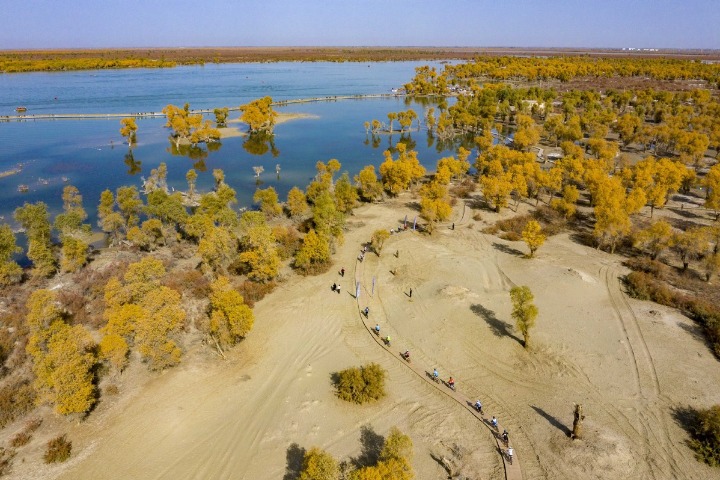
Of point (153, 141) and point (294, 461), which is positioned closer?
point (294, 461)

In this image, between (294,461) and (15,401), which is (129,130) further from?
(294,461)

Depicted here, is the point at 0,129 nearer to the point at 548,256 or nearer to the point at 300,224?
the point at 300,224

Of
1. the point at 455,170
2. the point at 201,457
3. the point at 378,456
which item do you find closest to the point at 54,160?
the point at 455,170

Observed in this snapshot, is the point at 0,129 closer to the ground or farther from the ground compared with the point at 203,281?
farther from the ground

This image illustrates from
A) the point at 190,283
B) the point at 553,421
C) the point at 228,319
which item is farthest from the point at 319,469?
the point at 190,283

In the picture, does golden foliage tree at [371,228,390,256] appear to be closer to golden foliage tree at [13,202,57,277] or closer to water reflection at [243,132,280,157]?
golden foliage tree at [13,202,57,277]

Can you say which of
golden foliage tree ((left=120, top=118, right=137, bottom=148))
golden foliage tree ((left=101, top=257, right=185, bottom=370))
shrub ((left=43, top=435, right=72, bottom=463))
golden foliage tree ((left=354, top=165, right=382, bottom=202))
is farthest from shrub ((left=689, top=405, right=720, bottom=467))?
golden foliage tree ((left=120, top=118, right=137, bottom=148))
